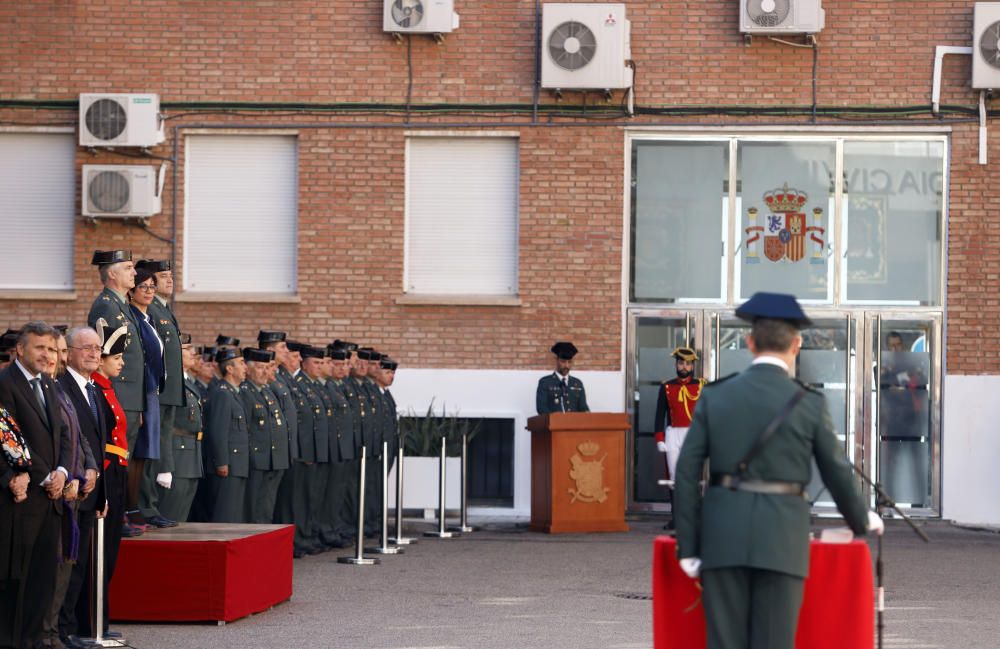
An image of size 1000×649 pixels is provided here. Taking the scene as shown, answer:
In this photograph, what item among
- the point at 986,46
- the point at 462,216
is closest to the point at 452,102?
the point at 462,216

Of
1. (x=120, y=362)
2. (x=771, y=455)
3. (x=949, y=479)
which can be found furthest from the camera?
(x=949, y=479)

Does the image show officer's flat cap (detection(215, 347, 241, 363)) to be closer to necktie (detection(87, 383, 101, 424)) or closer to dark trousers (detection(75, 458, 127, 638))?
dark trousers (detection(75, 458, 127, 638))

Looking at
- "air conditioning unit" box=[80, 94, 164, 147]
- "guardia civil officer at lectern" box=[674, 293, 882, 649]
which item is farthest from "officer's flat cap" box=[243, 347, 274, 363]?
"guardia civil officer at lectern" box=[674, 293, 882, 649]

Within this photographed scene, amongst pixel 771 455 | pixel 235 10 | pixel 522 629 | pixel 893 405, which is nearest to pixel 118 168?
pixel 235 10

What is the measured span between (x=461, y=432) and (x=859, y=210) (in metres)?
5.28

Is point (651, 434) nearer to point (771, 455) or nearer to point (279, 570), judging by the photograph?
point (279, 570)

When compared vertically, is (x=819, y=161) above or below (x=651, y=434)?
above

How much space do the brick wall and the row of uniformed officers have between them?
2.27 m

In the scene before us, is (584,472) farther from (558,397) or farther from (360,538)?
(360,538)

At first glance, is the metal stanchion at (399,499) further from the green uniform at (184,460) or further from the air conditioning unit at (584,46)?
the air conditioning unit at (584,46)

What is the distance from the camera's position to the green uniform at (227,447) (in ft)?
42.3

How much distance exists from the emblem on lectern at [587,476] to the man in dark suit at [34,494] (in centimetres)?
939

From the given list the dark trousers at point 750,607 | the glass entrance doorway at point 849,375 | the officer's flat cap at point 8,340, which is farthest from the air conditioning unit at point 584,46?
the dark trousers at point 750,607

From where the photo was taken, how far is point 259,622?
1032cm
